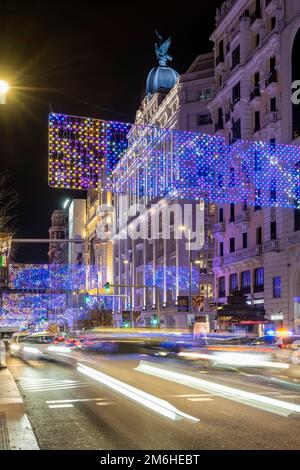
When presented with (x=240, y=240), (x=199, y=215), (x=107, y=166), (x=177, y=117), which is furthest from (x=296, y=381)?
(x=177, y=117)

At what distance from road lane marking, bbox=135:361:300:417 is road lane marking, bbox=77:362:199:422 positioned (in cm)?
171

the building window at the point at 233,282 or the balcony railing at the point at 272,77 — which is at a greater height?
the balcony railing at the point at 272,77

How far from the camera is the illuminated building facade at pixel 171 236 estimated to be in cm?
7262

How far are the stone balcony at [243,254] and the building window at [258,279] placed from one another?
1.40 meters

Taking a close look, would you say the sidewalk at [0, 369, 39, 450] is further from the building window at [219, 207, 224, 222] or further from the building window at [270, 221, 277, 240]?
the building window at [219, 207, 224, 222]

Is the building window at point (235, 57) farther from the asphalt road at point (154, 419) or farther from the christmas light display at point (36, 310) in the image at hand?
the christmas light display at point (36, 310)

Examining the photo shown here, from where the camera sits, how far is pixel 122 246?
370 ft

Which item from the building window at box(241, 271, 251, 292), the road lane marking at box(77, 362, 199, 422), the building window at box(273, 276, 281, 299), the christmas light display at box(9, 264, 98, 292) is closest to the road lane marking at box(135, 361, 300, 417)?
the road lane marking at box(77, 362, 199, 422)

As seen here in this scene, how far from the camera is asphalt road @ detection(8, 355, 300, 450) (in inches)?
348

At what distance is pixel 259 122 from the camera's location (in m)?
48.3

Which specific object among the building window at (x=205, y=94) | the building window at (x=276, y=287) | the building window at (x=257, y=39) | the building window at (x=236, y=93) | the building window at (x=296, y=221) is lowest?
the building window at (x=276, y=287)

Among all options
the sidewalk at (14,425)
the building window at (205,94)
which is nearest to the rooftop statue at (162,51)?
the building window at (205,94)

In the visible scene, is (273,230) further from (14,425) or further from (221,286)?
(14,425)
